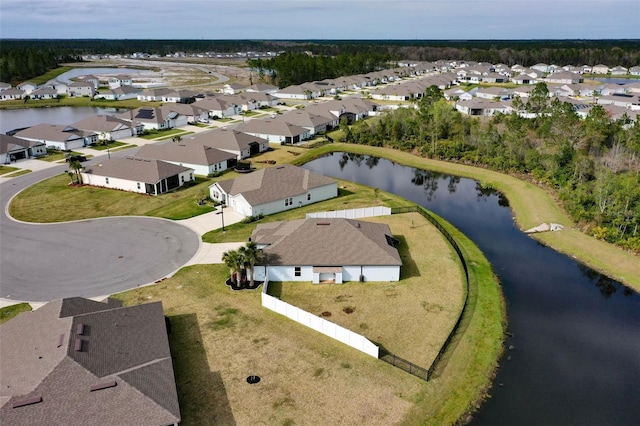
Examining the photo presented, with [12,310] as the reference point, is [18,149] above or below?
above

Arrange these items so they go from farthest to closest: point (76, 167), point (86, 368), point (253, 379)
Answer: point (76, 167)
point (253, 379)
point (86, 368)

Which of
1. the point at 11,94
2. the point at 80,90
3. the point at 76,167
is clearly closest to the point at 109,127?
the point at 76,167

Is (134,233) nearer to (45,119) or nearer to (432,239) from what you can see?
(432,239)

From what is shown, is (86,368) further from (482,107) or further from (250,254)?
(482,107)

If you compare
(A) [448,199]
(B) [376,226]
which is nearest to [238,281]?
(B) [376,226]

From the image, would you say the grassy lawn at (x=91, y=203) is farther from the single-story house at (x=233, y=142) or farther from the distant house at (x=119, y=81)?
the distant house at (x=119, y=81)

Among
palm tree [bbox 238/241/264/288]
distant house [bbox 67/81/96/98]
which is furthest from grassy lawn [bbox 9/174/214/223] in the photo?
distant house [bbox 67/81/96/98]

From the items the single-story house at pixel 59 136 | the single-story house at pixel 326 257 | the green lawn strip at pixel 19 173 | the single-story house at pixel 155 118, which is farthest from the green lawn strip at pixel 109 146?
the single-story house at pixel 326 257
